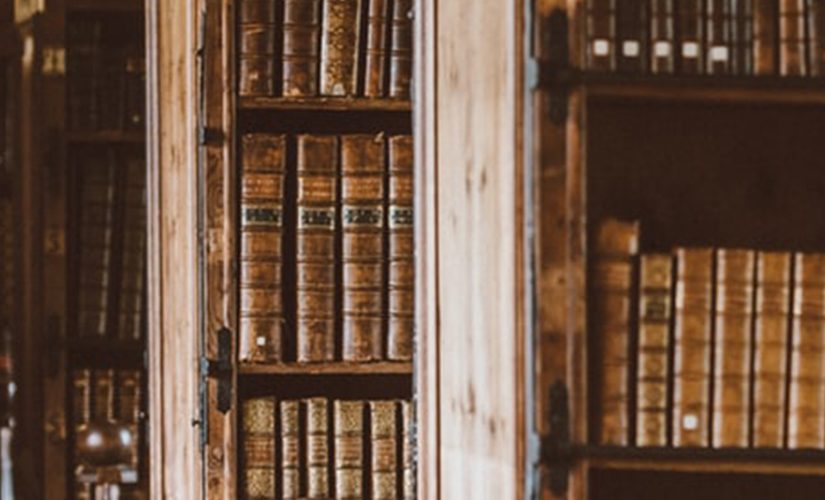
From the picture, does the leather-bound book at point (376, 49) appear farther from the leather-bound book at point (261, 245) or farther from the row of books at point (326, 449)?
the row of books at point (326, 449)

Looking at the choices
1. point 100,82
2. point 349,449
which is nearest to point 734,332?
point 349,449

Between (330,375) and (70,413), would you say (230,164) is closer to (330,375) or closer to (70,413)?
(330,375)

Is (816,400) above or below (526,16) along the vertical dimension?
below

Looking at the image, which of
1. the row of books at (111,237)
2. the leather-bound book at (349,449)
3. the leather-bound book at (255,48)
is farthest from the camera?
the row of books at (111,237)

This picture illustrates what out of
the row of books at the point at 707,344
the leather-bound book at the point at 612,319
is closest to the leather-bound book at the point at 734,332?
the row of books at the point at 707,344

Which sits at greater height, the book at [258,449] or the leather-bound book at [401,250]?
the leather-bound book at [401,250]

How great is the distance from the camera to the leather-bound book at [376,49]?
375 cm

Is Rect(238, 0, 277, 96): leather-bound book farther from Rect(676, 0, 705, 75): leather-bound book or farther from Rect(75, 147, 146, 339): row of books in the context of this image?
Rect(676, 0, 705, 75): leather-bound book

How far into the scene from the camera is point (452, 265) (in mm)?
2730

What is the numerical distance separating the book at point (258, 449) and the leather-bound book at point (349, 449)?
0.45ft

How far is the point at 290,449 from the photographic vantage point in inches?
147

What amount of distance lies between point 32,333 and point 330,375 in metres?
1.16

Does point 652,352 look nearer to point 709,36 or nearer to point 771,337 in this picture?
point 771,337

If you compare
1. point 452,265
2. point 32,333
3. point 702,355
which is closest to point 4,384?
point 32,333
